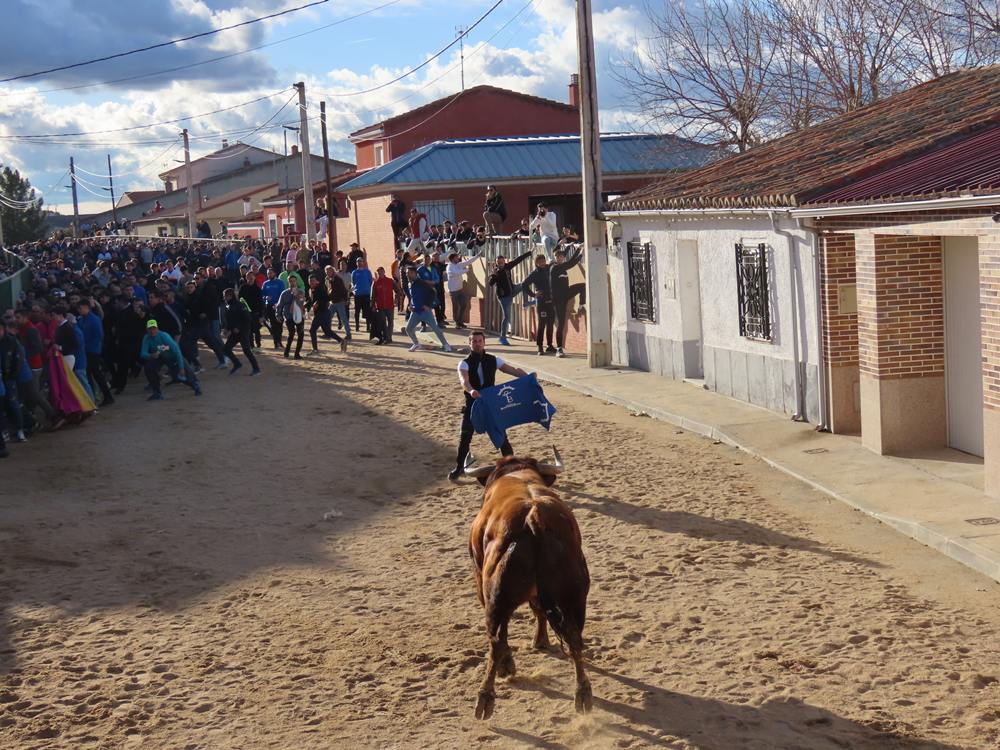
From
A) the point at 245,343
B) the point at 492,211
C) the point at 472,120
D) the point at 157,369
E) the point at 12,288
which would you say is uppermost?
the point at 472,120

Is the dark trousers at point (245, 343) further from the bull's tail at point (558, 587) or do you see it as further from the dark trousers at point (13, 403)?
the bull's tail at point (558, 587)

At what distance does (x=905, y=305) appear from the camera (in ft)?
42.1

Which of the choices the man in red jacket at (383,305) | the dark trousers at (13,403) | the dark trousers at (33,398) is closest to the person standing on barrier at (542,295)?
the man in red jacket at (383,305)

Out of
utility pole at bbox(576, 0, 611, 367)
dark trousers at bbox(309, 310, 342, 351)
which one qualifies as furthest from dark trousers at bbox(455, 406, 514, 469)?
dark trousers at bbox(309, 310, 342, 351)

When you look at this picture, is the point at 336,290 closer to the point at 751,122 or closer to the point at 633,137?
the point at 751,122

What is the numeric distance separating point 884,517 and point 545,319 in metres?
12.8

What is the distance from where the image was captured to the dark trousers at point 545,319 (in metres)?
22.7

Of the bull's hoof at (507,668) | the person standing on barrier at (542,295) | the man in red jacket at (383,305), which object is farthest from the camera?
the man in red jacket at (383,305)

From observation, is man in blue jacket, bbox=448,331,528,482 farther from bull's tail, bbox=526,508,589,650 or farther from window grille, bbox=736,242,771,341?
bull's tail, bbox=526,508,589,650

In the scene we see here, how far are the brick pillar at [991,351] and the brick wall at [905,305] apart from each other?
193 cm

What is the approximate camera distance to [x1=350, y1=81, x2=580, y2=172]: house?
152 feet

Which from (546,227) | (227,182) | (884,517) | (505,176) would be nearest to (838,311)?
(884,517)

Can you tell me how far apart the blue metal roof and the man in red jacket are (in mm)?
10632

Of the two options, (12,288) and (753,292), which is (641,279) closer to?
(753,292)
